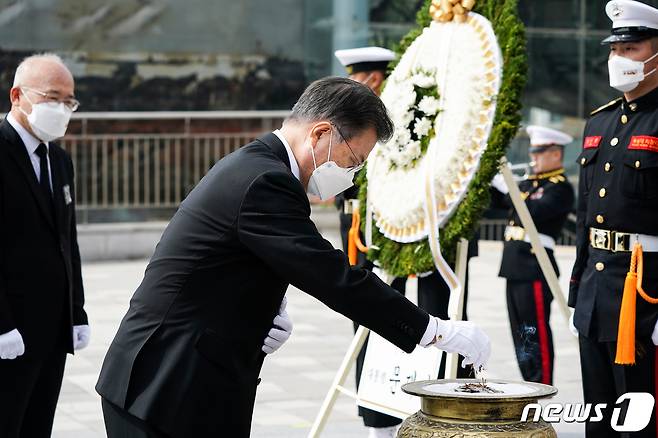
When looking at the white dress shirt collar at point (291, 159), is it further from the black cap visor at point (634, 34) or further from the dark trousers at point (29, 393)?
the black cap visor at point (634, 34)

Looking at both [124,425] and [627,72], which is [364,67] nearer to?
[627,72]

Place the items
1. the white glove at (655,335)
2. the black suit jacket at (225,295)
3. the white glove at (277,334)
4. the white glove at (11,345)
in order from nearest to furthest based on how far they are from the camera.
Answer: the black suit jacket at (225,295), the white glove at (277,334), the white glove at (11,345), the white glove at (655,335)

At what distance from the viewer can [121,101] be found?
1609cm

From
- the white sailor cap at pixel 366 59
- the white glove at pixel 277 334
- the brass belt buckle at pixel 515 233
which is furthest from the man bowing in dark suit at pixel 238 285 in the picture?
the brass belt buckle at pixel 515 233

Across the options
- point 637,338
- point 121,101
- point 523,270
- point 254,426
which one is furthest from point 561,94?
point 637,338

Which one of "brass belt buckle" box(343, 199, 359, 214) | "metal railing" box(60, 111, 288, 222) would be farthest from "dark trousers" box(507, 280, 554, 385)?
"metal railing" box(60, 111, 288, 222)

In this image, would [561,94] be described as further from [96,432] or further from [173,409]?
[173,409]

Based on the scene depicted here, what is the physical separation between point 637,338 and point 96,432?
9.55ft

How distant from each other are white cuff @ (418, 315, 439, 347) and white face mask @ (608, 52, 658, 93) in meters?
1.80

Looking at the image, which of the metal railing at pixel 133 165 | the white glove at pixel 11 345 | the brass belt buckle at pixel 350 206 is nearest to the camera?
the white glove at pixel 11 345

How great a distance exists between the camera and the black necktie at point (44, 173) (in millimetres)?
4781

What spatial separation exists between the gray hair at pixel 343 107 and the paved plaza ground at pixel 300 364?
3159 mm

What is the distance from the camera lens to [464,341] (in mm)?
3449

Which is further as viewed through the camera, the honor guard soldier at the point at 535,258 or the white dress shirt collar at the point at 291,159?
the honor guard soldier at the point at 535,258
